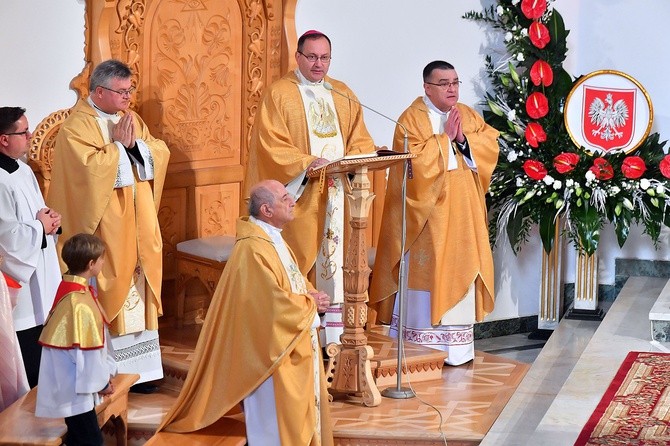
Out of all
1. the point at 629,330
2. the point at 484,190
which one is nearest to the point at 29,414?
the point at 484,190

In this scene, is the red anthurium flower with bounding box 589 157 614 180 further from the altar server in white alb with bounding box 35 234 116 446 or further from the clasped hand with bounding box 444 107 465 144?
the altar server in white alb with bounding box 35 234 116 446

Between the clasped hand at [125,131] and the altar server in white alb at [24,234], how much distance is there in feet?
1.86

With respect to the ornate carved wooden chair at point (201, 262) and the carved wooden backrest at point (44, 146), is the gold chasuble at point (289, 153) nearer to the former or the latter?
the ornate carved wooden chair at point (201, 262)

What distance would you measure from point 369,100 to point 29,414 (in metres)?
3.81

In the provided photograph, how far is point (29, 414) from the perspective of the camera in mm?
6297

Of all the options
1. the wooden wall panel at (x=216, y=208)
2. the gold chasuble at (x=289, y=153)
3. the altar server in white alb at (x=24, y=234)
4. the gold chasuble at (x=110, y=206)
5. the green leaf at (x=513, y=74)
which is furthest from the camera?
the green leaf at (x=513, y=74)

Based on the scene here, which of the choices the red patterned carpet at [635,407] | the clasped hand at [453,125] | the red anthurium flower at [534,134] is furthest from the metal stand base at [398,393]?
the red anthurium flower at [534,134]

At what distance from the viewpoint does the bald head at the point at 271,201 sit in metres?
6.39

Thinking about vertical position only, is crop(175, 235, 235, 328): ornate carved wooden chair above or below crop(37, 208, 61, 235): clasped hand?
below

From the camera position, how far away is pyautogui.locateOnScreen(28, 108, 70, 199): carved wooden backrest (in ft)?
24.8

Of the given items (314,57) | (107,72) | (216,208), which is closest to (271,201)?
(107,72)

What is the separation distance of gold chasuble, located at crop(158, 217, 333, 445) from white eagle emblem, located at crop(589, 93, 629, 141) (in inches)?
135

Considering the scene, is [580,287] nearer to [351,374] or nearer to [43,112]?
[351,374]

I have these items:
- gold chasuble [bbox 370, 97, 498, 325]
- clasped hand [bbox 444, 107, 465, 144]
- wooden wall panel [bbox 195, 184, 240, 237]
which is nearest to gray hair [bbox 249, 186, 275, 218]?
gold chasuble [bbox 370, 97, 498, 325]
